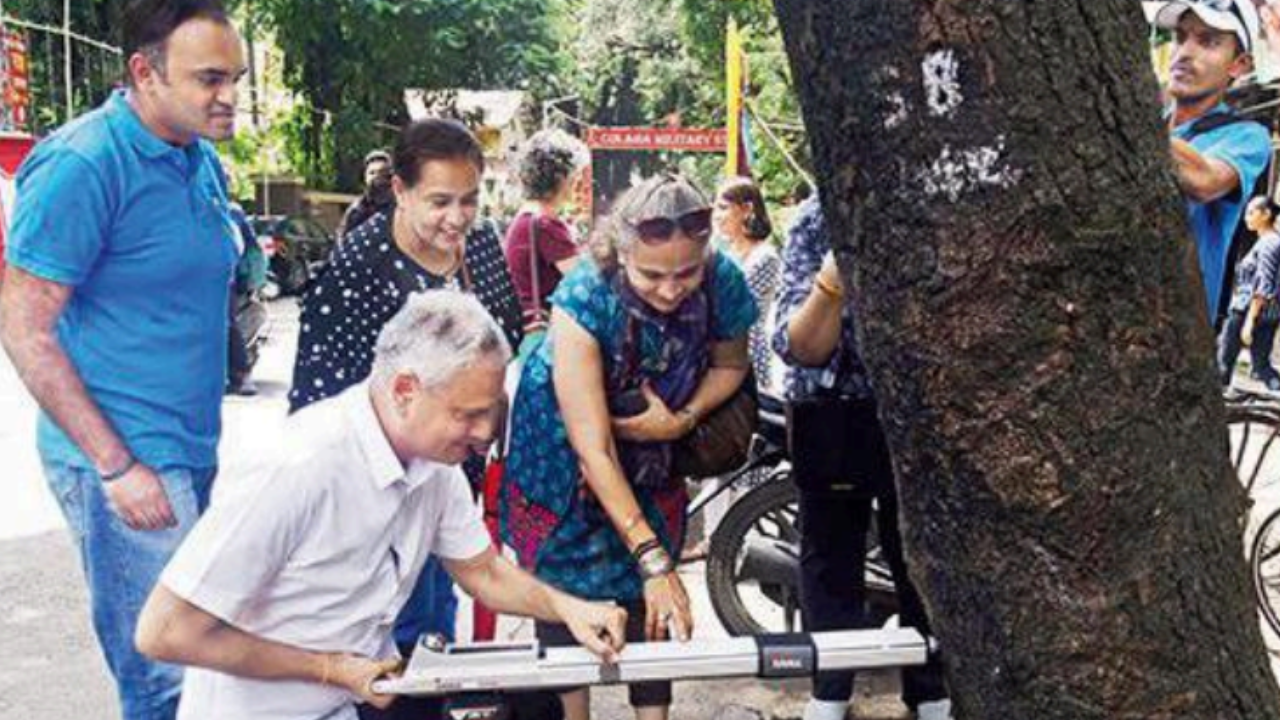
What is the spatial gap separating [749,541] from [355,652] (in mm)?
2054

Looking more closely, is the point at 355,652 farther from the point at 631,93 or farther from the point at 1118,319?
the point at 631,93

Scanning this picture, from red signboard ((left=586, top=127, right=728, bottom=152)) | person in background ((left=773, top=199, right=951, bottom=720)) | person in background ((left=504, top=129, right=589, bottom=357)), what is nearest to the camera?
person in background ((left=773, top=199, right=951, bottom=720))

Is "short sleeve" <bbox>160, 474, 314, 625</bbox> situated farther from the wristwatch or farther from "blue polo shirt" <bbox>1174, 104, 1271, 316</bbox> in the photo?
"blue polo shirt" <bbox>1174, 104, 1271, 316</bbox>

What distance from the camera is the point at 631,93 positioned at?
39.7 metres

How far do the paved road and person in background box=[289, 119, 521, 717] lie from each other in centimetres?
30

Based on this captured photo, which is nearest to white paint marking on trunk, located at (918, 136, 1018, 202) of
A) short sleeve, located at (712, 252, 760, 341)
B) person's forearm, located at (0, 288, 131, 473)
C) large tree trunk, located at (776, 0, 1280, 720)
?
large tree trunk, located at (776, 0, 1280, 720)

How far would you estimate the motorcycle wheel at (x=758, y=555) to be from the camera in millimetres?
3779

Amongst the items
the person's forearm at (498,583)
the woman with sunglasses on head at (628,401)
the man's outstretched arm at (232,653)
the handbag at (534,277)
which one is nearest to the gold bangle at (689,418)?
the woman with sunglasses on head at (628,401)

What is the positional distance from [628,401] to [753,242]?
3.06m

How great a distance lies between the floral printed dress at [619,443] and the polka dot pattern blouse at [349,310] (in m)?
0.39

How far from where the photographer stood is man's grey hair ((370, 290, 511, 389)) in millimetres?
1864

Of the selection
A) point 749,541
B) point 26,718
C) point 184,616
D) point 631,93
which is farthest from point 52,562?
point 631,93

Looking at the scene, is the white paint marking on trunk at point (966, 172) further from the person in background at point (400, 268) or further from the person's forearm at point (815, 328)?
the person in background at point (400, 268)

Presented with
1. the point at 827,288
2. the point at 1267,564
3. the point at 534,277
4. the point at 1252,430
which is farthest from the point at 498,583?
the point at 1267,564
